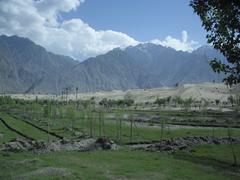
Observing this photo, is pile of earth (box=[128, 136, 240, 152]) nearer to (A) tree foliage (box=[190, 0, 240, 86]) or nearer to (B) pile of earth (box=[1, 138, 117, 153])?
(B) pile of earth (box=[1, 138, 117, 153])

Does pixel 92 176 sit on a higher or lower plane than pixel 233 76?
lower

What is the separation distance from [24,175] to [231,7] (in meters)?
25.9

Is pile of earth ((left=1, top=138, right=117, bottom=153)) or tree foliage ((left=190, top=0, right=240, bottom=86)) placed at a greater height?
tree foliage ((left=190, top=0, right=240, bottom=86))

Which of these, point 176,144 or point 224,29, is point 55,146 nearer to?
point 176,144

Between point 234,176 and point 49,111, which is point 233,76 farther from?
point 49,111

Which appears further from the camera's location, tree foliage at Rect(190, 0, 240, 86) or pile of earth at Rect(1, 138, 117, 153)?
pile of earth at Rect(1, 138, 117, 153)

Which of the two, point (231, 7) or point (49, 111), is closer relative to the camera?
point (231, 7)

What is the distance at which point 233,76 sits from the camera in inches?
725

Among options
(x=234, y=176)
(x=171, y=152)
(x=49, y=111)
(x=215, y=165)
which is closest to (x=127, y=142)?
(x=171, y=152)

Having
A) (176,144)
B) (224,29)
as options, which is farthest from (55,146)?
(224,29)

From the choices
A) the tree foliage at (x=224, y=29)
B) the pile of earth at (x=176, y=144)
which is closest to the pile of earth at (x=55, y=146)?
the pile of earth at (x=176, y=144)

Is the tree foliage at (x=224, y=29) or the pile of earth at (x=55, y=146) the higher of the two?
the tree foliage at (x=224, y=29)

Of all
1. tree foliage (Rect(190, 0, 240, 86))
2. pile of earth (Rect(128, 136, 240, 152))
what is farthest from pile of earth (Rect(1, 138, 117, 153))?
tree foliage (Rect(190, 0, 240, 86))

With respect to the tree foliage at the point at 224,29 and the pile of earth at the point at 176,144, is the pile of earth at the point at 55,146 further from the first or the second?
the tree foliage at the point at 224,29
